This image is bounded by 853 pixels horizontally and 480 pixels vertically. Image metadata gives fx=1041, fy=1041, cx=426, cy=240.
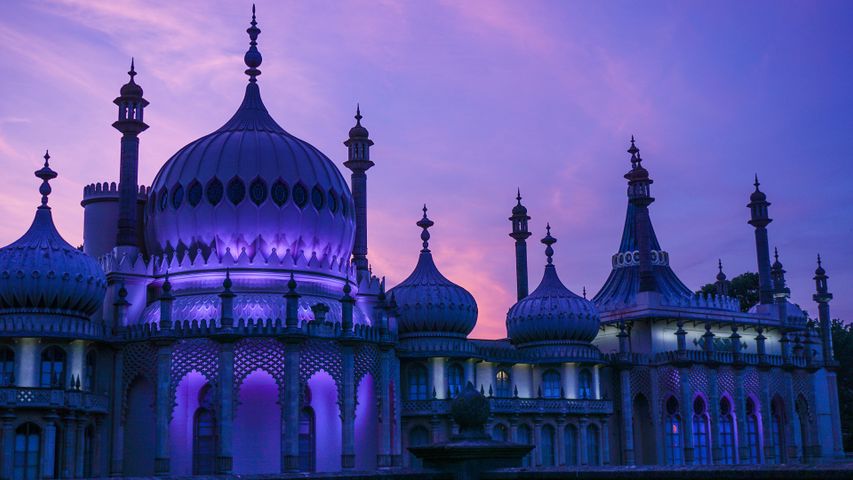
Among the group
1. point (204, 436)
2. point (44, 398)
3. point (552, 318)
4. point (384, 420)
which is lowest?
point (204, 436)

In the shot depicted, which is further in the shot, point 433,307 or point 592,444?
point 592,444

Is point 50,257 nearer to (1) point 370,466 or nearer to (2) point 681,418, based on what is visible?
(1) point 370,466

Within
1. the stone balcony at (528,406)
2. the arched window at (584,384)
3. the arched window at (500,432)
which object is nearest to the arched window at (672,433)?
the stone balcony at (528,406)

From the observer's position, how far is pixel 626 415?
4462 cm

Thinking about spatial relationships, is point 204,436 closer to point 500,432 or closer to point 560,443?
point 500,432

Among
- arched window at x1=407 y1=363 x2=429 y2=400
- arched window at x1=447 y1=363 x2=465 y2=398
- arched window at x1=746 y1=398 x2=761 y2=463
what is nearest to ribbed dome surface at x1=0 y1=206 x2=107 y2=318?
arched window at x1=407 y1=363 x2=429 y2=400

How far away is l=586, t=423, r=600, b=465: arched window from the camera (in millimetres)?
43281

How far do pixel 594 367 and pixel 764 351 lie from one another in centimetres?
1088

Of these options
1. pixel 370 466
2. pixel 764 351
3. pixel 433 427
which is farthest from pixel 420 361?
pixel 764 351

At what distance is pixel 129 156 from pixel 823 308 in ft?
128

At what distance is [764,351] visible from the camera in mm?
50281

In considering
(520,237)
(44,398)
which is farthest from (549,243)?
(44,398)

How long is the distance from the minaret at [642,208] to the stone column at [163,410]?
77.9 feet

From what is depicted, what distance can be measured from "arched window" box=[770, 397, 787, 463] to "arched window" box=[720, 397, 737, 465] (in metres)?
3.44
